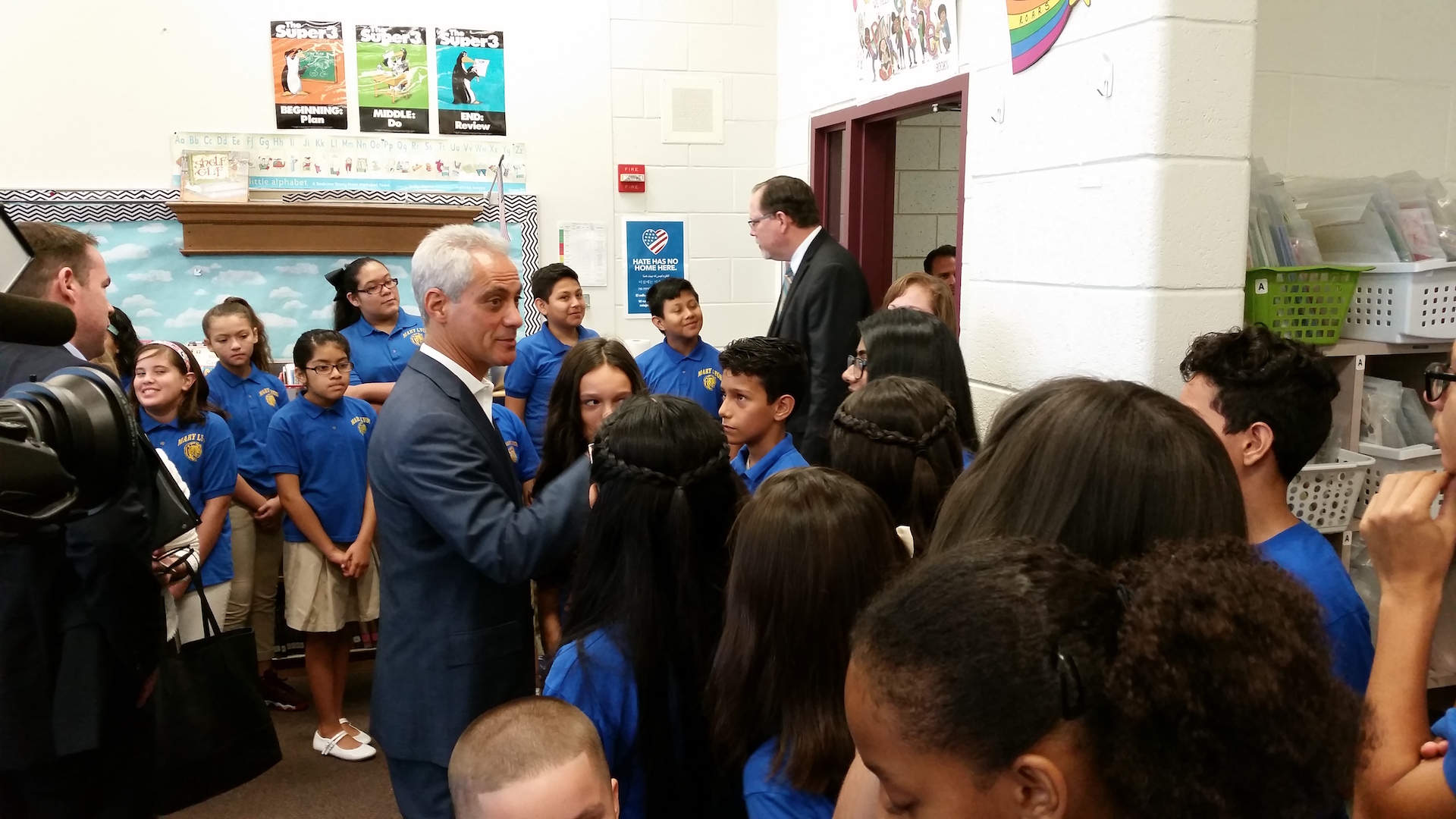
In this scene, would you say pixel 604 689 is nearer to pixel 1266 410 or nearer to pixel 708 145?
pixel 1266 410

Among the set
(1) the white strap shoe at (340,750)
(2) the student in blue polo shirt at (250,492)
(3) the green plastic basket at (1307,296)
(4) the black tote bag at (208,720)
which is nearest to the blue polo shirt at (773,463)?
(4) the black tote bag at (208,720)

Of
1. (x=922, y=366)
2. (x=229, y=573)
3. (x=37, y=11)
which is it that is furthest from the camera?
(x=37, y=11)

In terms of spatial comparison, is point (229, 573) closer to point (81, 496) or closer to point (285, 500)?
point (285, 500)

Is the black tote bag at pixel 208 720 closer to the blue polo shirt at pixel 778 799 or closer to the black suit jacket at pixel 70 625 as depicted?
the black suit jacket at pixel 70 625

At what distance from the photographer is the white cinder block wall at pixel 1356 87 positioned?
2.77m

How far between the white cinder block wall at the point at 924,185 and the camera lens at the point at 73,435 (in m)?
4.16

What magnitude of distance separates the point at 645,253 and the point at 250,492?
2.30 metres

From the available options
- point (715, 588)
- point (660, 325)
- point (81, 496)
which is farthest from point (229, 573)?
point (715, 588)

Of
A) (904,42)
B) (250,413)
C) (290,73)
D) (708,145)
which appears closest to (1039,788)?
(250,413)

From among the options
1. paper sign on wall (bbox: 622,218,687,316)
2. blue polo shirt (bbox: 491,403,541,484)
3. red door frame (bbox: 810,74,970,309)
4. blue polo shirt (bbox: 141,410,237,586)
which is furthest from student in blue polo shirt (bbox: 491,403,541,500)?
paper sign on wall (bbox: 622,218,687,316)

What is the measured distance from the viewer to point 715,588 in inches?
52.9

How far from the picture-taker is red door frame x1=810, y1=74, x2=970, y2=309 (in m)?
4.19

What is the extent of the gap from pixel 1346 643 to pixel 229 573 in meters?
2.85

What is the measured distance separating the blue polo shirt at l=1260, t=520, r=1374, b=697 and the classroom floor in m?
2.19
